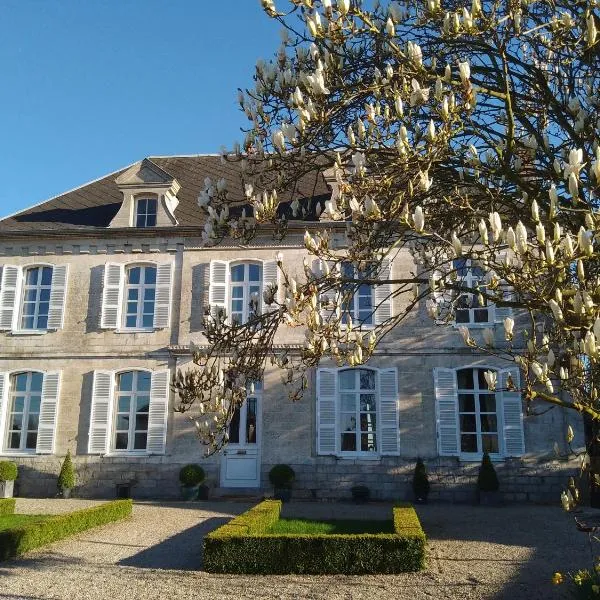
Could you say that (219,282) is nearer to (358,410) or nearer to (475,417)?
(358,410)

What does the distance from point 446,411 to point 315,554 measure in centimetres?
721

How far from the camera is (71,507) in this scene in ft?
39.5

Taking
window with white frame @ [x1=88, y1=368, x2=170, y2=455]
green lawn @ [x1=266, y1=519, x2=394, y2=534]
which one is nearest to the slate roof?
window with white frame @ [x1=88, y1=368, x2=170, y2=455]

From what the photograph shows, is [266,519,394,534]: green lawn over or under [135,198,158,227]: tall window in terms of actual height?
under

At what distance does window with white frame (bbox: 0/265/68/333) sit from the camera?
15.0 m

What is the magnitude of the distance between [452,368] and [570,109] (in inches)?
381

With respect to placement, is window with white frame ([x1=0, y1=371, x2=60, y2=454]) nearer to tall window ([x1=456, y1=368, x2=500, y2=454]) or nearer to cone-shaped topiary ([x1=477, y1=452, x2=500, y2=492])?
tall window ([x1=456, y1=368, x2=500, y2=454])

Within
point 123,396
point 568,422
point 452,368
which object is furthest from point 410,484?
point 123,396

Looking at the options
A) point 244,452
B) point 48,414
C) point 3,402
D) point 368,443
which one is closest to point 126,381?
point 48,414

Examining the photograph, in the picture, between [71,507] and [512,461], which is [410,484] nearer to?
[512,461]

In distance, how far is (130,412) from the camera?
47.2 ft

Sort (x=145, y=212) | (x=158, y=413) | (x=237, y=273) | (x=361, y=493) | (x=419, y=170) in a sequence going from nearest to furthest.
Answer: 1. (x=419, y=170)
2. (x=361, y=493)
3. (x=158, y=413)
4. (x=237, y=273)
5. (x=145, y=212)

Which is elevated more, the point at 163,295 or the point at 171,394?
the point at 163,295

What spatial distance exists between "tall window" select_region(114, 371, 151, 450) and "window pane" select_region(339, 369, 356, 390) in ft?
14.5
